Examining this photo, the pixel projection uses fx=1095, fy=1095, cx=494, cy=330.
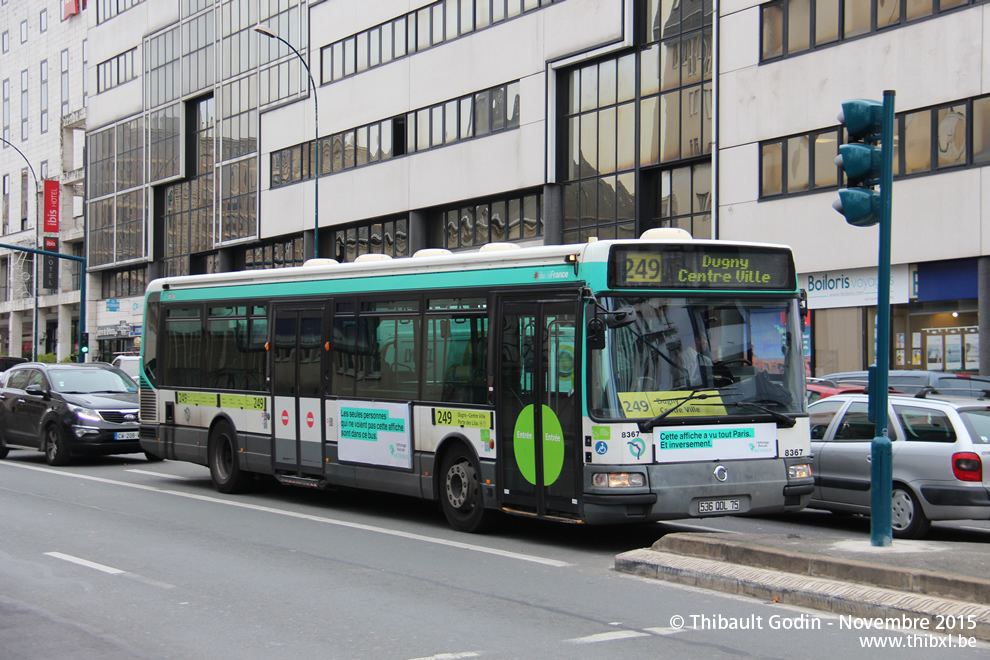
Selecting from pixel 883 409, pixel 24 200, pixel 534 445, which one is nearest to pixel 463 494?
pixel 534 445

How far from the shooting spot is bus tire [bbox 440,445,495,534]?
11.2 metres

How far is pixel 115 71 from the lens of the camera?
6475 cm

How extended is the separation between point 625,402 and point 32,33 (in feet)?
255

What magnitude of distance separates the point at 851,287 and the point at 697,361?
18.8 meters

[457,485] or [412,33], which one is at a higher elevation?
[412,33]

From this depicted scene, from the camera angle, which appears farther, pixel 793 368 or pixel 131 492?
pixel 131 492

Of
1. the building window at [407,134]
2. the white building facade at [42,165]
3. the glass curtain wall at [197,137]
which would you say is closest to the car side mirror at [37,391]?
the building window at [407,134]

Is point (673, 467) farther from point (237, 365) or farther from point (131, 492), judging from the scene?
point (131, 492)

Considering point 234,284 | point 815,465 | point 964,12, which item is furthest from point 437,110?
point 815,465

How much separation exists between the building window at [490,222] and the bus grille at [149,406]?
70.6ft

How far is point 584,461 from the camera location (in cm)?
993

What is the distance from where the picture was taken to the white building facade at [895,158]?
2477cm

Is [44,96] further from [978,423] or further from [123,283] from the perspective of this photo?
[978,423]

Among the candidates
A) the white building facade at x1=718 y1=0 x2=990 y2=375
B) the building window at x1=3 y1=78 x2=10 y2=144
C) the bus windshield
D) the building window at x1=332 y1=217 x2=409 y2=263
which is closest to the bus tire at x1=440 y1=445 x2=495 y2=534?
the bus windshield
